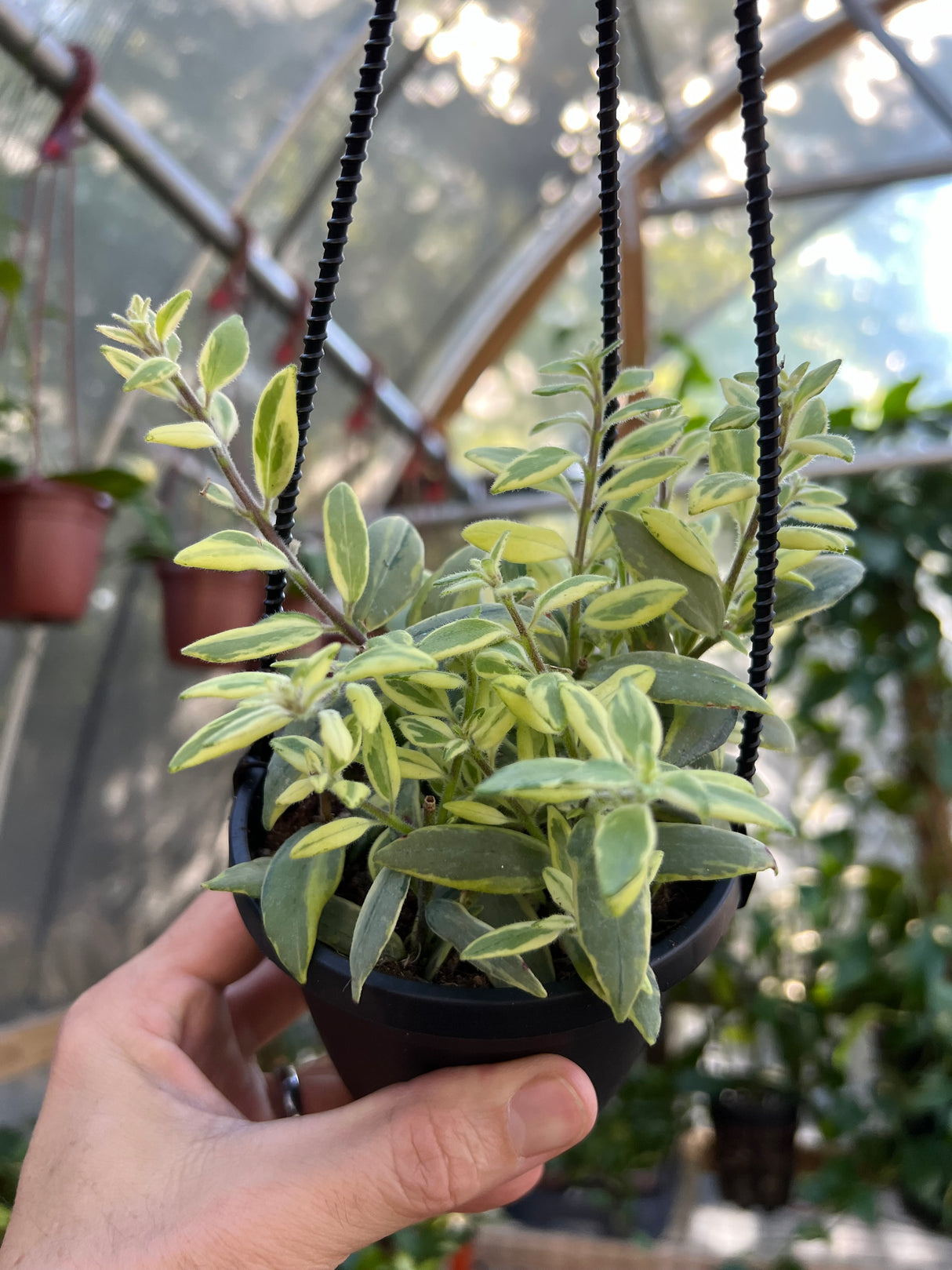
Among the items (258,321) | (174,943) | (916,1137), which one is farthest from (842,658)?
(174,943)

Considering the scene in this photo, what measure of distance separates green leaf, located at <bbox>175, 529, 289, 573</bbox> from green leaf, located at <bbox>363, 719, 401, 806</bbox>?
79 millimetres

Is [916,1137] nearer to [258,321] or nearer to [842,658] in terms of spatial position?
[842,658]

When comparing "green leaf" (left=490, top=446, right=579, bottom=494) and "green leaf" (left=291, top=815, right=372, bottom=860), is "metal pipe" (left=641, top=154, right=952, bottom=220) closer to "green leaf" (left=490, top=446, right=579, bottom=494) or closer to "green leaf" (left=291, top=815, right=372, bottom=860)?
"green leaf" (left=490, top=446, right=579, bottom=494)

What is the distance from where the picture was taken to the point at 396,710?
0.45 metres

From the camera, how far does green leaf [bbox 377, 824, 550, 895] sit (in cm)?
35

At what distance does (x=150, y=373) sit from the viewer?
322mm

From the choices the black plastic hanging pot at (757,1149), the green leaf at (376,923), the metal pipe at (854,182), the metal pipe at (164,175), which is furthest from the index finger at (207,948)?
the metal pipe at (854,182)

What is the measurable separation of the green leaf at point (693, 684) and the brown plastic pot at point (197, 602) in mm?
1191

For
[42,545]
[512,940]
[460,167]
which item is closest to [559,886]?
[512,940]

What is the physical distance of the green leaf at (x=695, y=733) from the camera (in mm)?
383

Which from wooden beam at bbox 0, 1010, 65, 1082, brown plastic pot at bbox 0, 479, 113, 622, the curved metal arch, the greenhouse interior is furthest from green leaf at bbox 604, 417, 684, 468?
the curved metal arch

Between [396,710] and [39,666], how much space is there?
140cm

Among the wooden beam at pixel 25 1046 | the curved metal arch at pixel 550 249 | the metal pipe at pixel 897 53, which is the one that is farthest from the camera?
the curved metal arch at pixel 550 249

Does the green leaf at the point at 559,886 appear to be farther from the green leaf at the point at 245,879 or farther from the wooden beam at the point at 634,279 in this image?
the wooden beam at the point at 634,279
